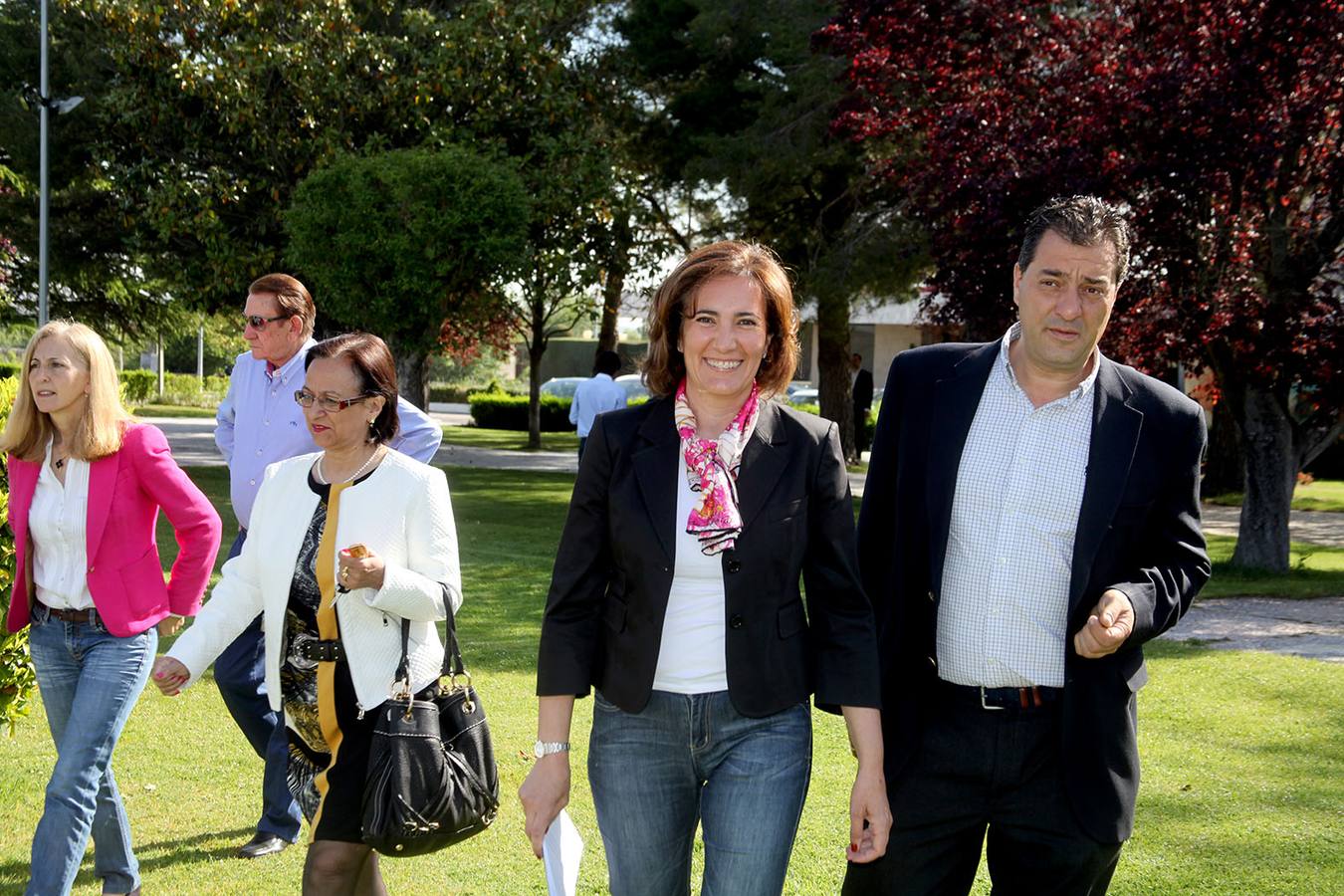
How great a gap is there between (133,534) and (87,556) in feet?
0.56

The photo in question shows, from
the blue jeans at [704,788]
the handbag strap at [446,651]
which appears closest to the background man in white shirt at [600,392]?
the handbag strap at [446,651]

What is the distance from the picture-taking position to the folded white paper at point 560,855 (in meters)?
2.82

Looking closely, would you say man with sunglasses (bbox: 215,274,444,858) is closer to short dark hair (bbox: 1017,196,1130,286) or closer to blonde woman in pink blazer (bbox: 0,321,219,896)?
blonde woman in pink blazer (bbox: 0,321,219,896)

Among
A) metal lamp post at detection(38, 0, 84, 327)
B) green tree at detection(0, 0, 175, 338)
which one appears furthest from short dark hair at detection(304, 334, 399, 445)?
metal lamp post at detection(38, 0, 84, 327)

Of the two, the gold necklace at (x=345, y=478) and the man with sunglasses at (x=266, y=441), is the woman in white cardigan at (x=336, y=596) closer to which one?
the gold necklace at (x=345, y=478)

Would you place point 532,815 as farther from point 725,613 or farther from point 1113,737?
point 1113,737

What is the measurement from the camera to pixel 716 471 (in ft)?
9.89

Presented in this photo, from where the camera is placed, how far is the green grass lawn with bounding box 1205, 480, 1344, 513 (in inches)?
871

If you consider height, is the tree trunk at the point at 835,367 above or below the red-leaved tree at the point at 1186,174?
below

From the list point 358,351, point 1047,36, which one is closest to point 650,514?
point 358,351

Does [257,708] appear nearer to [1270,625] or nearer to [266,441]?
Answer: [266,441]

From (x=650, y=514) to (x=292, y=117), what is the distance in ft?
55.4

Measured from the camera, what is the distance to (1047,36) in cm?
1345

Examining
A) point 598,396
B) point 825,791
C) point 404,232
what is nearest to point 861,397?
point 598,396
